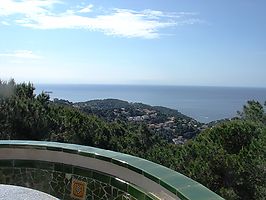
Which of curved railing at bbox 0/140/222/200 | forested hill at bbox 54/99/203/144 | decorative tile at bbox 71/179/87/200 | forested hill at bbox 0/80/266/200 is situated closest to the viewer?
curved railing at bbox 0/140/222/200

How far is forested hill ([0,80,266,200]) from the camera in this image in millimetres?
8867

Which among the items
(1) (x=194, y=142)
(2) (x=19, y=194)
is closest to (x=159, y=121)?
(1) (x=194, y=142)

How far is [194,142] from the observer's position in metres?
10.4

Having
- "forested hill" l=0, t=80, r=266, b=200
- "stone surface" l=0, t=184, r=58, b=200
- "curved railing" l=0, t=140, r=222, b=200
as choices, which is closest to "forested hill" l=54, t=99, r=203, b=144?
"forested hill" l=0, t=80, r=266, b=200

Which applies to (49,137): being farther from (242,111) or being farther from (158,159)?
(242,111)

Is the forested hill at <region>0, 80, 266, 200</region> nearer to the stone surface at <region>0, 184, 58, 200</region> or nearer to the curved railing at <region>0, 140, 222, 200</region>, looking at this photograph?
the curved railing at <region>0, 140, 222, 200</region>

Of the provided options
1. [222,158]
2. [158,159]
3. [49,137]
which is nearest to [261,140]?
[222,158]

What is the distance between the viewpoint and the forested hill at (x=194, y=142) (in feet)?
29.1

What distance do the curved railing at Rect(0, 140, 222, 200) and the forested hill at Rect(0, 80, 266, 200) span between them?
6.45m

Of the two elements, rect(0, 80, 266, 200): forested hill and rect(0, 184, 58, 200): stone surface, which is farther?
rect(0, 80, 266, 200): forested hill

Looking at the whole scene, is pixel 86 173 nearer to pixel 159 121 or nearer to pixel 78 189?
pixel 78 189

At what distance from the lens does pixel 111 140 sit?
14156mm

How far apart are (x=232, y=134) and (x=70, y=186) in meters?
8.75

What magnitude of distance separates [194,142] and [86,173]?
27.0 feet
